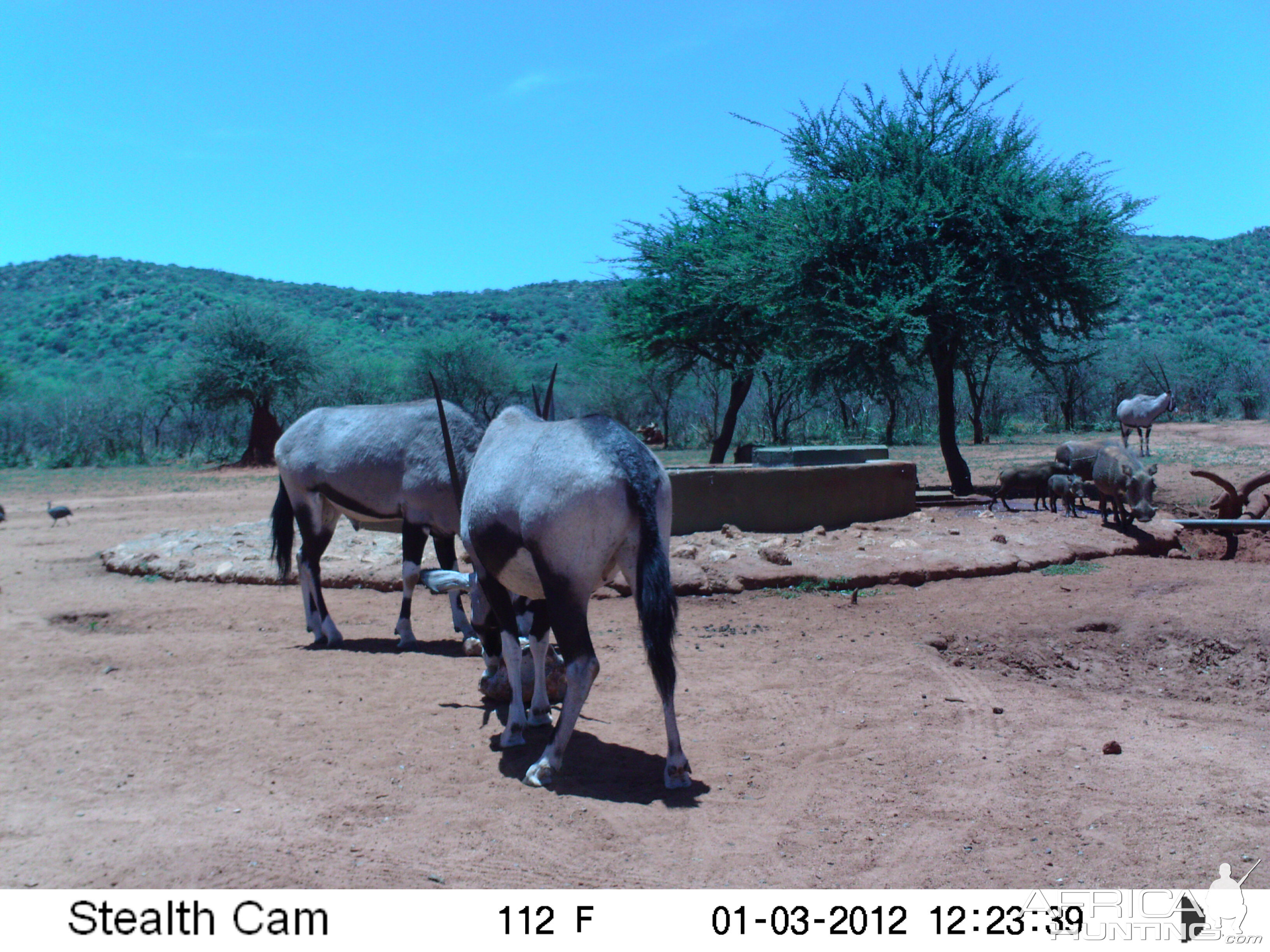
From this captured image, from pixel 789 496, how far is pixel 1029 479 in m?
4.09

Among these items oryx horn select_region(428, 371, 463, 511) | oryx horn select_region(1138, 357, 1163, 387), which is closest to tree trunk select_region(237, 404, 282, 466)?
oryx horn select_region(428, 371, 463, 511)

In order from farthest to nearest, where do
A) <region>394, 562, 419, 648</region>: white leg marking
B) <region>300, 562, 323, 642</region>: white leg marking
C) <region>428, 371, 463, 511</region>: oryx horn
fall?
<region>300, 562, 323, 642</region>: white leg marking, <region>394, 562, 419, 648</region>: white leg marking, <region>428, 371, 463, 511</region>: oryx horn

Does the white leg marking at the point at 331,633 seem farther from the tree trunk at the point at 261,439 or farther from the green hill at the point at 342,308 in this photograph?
the green hill at the point at 342,308

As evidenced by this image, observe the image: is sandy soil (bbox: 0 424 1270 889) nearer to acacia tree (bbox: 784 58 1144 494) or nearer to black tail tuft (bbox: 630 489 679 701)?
black tail tuft (bbox: 630 489 679 701)

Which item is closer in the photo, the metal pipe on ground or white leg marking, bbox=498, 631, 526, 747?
white leg marking, bbox=498, 631, 526, 747

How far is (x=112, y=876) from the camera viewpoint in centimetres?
332

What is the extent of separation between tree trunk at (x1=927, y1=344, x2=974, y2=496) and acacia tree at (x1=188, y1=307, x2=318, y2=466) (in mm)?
25076

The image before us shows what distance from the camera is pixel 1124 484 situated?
11.4 m

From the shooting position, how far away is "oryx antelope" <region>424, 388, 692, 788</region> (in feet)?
14.1

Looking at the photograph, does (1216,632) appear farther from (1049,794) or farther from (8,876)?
(8,876)

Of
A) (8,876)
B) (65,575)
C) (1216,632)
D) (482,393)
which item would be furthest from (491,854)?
(482,393)

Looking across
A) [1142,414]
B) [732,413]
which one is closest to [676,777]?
[732,413]

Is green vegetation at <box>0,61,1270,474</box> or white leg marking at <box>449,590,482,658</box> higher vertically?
green vegetation at <box>0,61,1270,474</box>
